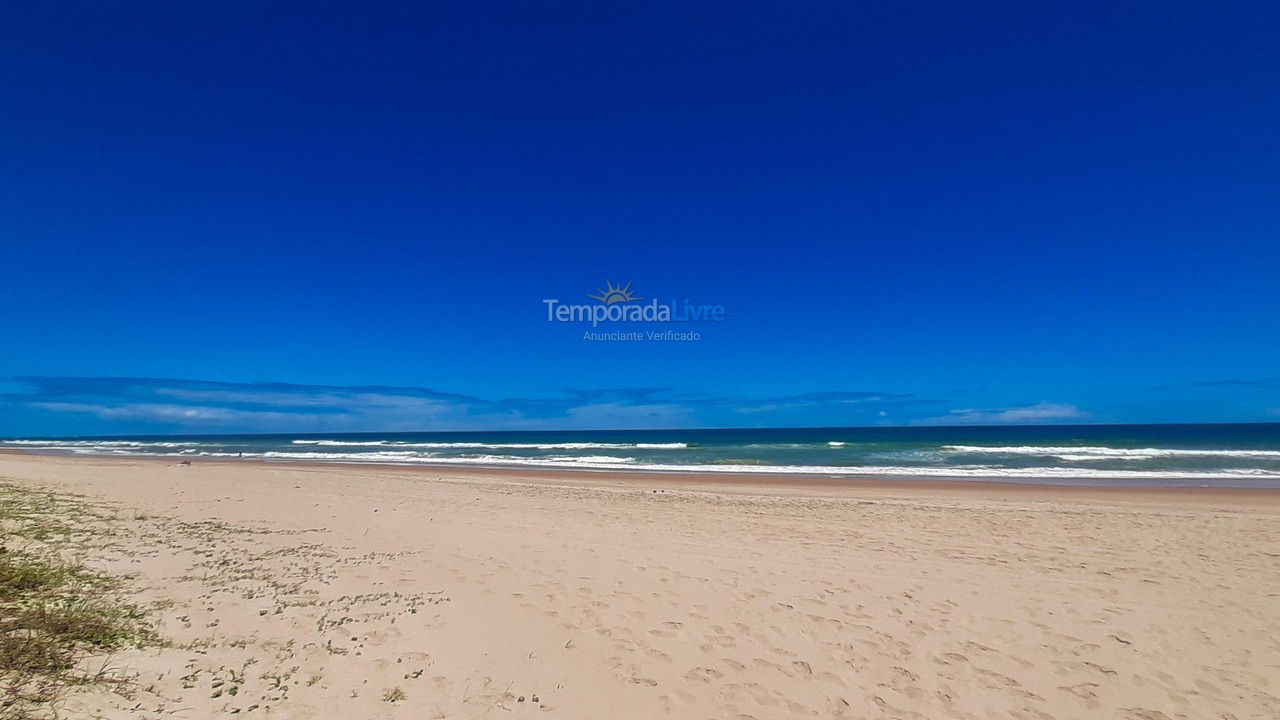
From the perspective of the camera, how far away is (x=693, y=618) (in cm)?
612

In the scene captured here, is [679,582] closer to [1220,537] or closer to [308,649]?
[308,649]

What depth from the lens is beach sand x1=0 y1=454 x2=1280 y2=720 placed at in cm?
440

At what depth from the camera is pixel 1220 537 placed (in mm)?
10484

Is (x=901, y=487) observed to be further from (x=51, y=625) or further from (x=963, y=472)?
(x=51, y=625)

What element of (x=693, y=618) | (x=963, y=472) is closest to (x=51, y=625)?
(x=693, y=618)

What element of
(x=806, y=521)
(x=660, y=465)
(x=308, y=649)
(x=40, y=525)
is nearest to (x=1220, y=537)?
(x=806, y=521)

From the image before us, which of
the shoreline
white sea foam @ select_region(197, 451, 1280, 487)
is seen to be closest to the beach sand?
the shoreline

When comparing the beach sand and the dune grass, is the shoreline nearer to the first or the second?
the beach sand

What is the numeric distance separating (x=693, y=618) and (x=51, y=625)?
5431 mm

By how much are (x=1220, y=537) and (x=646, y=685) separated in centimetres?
1233

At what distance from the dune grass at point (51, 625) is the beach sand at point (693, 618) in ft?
0.70

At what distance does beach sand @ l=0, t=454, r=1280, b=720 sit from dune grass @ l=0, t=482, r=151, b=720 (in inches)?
8.5

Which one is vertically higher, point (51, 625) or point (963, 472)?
point (51, 625)

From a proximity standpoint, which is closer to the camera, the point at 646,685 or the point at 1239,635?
the point at 646,685
